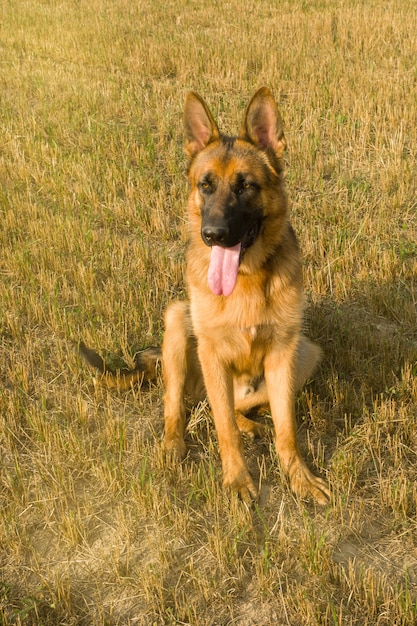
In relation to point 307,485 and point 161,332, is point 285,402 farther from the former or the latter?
point 161,332

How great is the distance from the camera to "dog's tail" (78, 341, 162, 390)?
175 inches

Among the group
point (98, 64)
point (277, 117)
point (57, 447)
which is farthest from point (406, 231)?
point (98, 64)

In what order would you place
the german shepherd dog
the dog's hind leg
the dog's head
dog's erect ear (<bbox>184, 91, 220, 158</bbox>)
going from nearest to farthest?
the dog's head, the german shepherd dog, dog's erect ear (<bbox>184, 91, 220, 158</bbox>), the dog's hind leg

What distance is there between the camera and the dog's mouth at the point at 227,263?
3805 millimetres

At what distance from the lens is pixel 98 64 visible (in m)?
10.7

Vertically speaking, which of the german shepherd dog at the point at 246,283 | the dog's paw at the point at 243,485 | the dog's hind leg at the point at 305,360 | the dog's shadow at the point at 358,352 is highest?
the german shepherd dog at the point at 246,283

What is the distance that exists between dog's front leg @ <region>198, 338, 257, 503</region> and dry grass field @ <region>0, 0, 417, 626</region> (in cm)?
14

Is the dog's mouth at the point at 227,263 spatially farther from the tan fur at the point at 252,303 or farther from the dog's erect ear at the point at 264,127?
the dog's erect ear at the point at 264,127

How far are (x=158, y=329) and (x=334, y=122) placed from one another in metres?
4.26

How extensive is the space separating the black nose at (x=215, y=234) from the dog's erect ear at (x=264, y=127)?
0.72 meters

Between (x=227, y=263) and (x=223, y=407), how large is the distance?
0.84 meters

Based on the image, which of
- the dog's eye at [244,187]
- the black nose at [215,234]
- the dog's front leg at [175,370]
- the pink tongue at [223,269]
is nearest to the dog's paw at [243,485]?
the dog's front leg at [175,370]

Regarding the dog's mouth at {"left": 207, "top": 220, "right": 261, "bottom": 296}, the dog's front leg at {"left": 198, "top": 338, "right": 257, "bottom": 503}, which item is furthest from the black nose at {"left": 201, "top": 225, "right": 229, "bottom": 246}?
the dog's front leg at {"left": 198, "top": 338, "right": 257, "bottom": 503}

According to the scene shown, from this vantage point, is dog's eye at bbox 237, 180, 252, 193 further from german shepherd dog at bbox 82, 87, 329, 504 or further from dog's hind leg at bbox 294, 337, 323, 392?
dog's hind leg at bbox 294, 337, 323, 392
